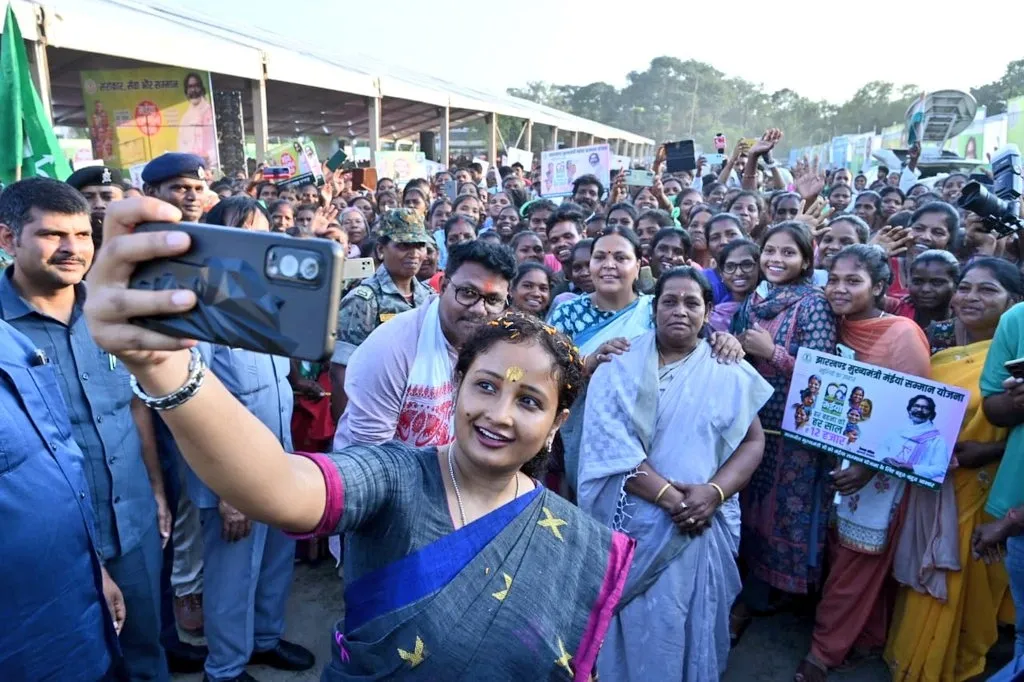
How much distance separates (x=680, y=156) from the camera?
7980mm

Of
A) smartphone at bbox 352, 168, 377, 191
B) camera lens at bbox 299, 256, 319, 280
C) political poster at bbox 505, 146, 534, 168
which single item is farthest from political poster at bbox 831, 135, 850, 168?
camera lens at bbox 299, 256, 319, 280

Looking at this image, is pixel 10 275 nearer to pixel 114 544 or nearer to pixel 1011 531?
pixel 114 544

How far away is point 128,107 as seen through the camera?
8406 mm

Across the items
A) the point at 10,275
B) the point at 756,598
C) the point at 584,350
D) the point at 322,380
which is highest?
the point at 10,275

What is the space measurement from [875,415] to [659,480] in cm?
84

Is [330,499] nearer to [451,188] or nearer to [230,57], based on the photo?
[451,188]

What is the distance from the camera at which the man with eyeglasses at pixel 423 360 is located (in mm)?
2080

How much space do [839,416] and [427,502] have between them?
6.10 ft

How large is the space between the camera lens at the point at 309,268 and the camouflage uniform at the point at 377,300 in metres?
2.22

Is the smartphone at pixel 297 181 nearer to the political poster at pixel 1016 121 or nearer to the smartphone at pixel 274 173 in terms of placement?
the smartphone at pixel 274 173

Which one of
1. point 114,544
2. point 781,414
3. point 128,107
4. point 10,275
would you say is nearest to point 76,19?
point 128,107

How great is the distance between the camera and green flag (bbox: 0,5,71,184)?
12.4 feet

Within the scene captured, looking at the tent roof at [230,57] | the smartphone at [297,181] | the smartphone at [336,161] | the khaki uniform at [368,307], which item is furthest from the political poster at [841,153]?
the khaki uniform at [368,307]

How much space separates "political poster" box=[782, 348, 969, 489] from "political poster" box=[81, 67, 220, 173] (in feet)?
25.6
